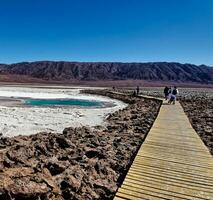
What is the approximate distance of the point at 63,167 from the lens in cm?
798

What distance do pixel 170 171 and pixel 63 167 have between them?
2.42m

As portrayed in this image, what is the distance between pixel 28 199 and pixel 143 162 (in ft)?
10.7

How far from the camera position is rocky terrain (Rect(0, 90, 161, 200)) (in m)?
6.52

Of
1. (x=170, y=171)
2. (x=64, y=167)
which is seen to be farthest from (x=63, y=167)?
(x=170, y=171)

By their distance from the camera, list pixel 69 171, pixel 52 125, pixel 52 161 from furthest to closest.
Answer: pixel 52 125, pixel 52 161, pixel 69 171

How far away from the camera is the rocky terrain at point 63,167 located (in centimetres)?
652

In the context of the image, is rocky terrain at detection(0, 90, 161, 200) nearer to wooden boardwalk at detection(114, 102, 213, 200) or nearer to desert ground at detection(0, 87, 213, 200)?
desert ground at detection(0, 87, 213, 200)

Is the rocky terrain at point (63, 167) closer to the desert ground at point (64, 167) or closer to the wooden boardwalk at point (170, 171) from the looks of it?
the desert ground at point (64, 167)

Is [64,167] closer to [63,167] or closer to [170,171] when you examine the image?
[63,167]

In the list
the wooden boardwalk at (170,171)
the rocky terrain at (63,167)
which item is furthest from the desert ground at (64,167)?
the wooden boardwalk at (170,171)

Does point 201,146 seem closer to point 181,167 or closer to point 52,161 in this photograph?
point 181,167

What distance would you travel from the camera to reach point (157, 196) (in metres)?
6.45

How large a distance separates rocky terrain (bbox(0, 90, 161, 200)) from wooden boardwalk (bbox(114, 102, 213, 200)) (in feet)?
1.68

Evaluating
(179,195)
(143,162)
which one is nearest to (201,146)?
(143,162)
